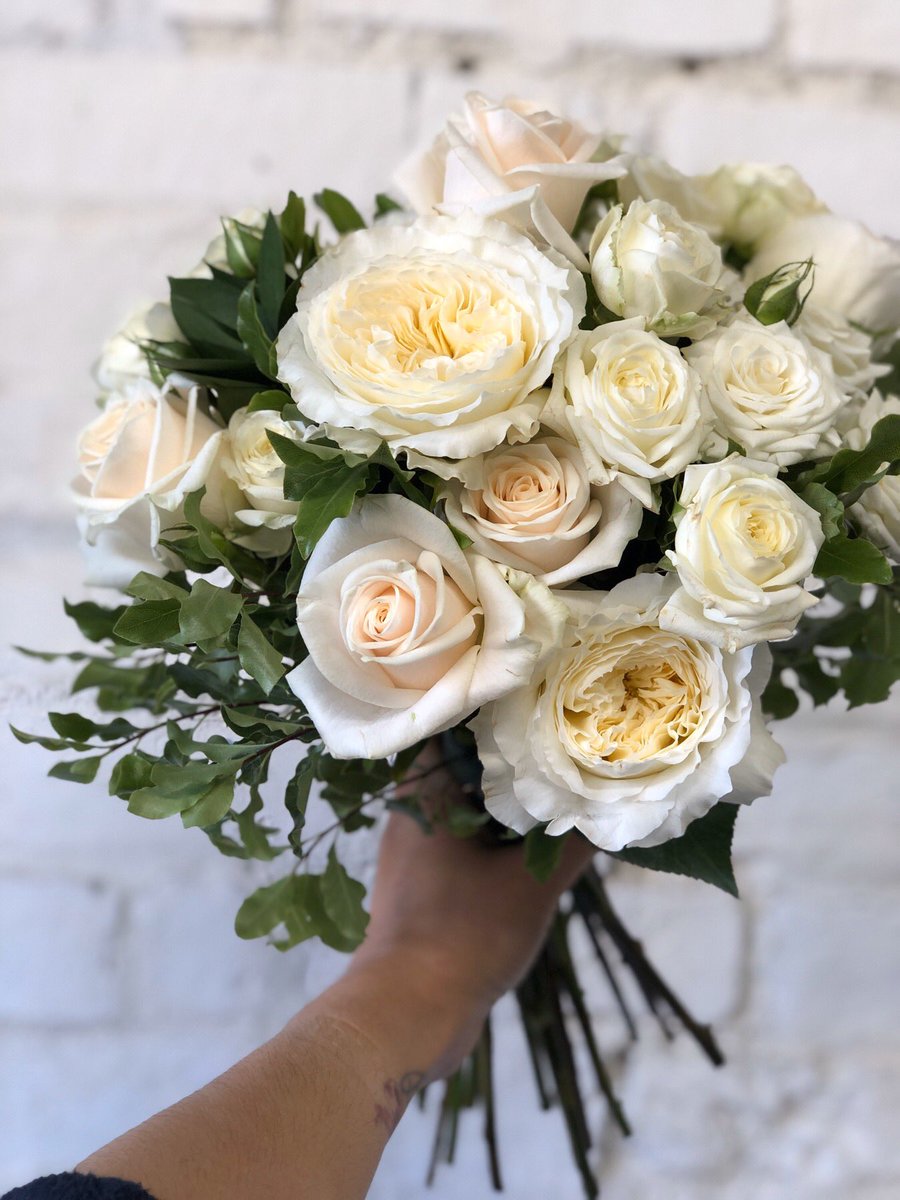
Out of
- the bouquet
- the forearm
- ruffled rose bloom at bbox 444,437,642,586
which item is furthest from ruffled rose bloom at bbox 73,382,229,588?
the forearm

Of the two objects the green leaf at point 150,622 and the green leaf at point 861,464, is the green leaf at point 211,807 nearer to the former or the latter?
the green leaf at point 150,622

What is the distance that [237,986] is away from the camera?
72 centimetres

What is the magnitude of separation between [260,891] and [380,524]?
20cm

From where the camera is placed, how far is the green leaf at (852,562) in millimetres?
340

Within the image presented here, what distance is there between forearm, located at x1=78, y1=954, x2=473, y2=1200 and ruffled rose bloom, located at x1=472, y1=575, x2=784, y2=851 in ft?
0.54

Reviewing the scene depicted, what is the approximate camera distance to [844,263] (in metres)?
0.46

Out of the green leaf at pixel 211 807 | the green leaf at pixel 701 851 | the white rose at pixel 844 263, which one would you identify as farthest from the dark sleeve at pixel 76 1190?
the white rose at pixel 844 263

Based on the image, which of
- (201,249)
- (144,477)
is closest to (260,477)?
(144,477)

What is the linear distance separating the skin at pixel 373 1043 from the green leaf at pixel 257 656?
0.18 metres

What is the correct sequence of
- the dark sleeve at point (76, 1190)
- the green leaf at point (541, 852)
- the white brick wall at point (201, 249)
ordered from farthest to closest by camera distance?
the white brick wall at point (201, 249)
the green leaf at point (541, 852)
the dark sleeve at point (76, 1190)

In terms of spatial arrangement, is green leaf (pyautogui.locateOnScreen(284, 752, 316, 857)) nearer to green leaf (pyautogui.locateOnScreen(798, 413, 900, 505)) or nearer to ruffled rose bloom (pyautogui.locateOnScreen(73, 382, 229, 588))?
ruffled rose bloom (pyautogui.locateOnScreen(73, 382, 229, 588))

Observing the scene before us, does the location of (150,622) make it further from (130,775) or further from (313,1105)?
(313,1105)

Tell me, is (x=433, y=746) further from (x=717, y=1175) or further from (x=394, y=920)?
(x=717, y=1175)

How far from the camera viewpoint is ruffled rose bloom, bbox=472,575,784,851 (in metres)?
0.35
